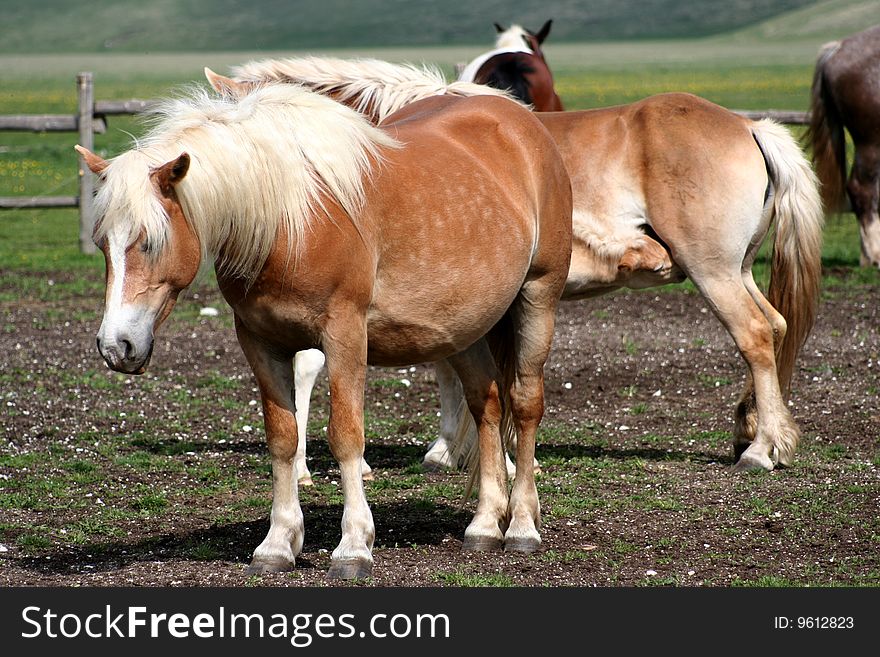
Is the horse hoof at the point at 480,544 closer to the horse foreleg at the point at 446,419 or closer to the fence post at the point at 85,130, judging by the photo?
the horse foreleg at the point at 446,419

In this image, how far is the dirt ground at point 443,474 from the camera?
458 cm

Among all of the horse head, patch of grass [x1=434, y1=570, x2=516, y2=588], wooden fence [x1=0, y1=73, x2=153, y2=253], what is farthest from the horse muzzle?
wooden fence [x1=0, y1=73, x2=153, y2=253]

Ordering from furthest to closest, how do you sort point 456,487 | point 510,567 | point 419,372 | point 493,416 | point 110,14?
point 110,14 → point 419,372 → point 456,487 → point 493,416 → point 510,567

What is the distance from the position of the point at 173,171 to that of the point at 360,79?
9.40ft

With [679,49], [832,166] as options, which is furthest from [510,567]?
[679,49]

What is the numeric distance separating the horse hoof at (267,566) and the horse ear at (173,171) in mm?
1471

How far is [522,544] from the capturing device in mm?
4793

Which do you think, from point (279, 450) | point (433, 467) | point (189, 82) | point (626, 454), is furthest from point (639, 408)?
point (189, 82)

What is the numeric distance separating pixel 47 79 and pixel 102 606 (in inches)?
2621

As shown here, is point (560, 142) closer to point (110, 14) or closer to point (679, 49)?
point (679, 49)

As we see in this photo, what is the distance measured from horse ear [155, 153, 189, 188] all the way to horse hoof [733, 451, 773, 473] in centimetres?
360

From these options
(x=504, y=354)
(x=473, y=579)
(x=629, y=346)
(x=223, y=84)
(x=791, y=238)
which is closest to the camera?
(x=473, y=579)

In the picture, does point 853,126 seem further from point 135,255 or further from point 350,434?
point 135,255

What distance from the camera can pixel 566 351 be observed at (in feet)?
29.8
